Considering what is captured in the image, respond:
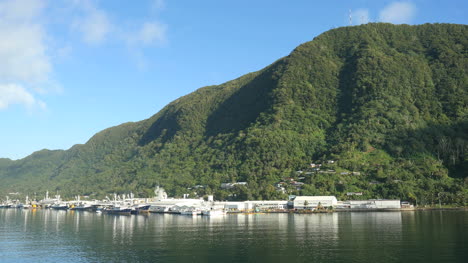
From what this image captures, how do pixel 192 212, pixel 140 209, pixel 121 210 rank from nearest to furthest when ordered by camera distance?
1. pixel 192 212
2. pixel 121 210
3. pixel 140 209

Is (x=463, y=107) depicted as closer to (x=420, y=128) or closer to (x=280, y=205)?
(x=420, y=128)

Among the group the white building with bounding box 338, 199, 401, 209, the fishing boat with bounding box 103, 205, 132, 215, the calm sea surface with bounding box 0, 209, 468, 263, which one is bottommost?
the fishing boat with bounding box 103, 205, 132, 215

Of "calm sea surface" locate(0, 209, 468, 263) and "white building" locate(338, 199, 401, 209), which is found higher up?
"white building" locate(338, 199, 401, 209)

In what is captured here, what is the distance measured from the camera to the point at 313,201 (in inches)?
5443

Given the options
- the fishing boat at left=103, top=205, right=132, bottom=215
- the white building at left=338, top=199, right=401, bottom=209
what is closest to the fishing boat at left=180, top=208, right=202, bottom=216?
the fishing boat at left=103, top=205, right=132, bottom=215

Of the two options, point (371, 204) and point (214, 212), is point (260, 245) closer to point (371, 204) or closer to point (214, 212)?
point (214, 212)

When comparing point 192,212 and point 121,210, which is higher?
point 192,212

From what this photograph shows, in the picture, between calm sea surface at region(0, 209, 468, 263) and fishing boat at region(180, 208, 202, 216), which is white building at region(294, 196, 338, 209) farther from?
calm sea surface at region(0, 209, 468, 263)

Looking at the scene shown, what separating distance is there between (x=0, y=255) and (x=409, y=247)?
54.6 meters

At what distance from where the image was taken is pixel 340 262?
46.5 metres

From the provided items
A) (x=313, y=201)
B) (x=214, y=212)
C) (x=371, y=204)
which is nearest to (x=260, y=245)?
(x=214, y=212)

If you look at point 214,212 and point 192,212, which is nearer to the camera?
point 214,212

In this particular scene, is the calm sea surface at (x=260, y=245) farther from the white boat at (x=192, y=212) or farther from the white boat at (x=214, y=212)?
the white boat at (x=192, y=212)

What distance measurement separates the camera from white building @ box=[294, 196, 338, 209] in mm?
136375
